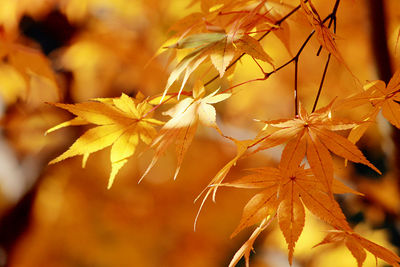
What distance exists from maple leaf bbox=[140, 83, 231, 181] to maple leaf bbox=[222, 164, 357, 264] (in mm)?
91

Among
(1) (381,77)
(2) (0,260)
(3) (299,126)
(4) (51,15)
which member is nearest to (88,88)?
(4) (51,15)

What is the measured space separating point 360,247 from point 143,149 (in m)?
1.00

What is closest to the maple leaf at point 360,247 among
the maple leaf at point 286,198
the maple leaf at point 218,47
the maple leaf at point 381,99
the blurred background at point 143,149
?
the maple leaf at point 286,198

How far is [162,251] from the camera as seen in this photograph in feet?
9.90

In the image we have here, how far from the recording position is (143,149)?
152cm

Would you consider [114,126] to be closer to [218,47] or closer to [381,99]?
[218,47]

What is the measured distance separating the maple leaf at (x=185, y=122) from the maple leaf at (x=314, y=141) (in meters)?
0.09

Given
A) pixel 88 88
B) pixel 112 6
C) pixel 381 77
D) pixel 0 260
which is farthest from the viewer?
pixel 88 88

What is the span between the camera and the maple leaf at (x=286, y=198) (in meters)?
0.57

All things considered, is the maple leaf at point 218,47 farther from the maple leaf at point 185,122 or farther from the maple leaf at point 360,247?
the maple leaf at point 360,247

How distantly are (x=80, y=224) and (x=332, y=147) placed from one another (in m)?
2.64

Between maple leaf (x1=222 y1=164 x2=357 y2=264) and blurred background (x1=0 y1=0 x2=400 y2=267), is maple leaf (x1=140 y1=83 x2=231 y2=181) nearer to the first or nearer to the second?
maple leaf (x1=222 y1=164 x2=357 y2=264)

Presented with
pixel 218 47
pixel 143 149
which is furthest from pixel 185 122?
pixel 143 149

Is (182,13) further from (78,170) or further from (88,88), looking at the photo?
(78,170)
